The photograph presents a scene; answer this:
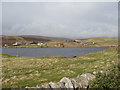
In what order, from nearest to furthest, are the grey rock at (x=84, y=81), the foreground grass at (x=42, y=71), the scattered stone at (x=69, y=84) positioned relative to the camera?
the scattered stone at (x=69, y=84) → the grey rock at (x=84, y=81) → the foreground grass at (x=42, y=71)

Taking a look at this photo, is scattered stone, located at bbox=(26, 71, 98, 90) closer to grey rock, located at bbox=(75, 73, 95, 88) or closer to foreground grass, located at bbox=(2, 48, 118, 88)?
grey rock, located at bbox=(75, 73, 95, 88)

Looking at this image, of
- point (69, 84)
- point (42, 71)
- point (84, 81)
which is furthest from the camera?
point (42, 71)

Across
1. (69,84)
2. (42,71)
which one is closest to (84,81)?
(69,84)

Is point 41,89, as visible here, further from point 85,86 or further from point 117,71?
point 117,71

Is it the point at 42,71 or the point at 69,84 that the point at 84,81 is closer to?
the point at 69,84

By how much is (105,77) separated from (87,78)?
52.1 inches

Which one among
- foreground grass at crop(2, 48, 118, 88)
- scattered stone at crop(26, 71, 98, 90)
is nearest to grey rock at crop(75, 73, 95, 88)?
scattered stone at crop(26, 71, 98, 90)

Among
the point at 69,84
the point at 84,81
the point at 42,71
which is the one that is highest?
the point at 69,84

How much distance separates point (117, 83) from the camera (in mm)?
9508

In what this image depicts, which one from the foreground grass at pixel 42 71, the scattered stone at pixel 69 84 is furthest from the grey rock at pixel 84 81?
the foreground grass at pixel 42 71

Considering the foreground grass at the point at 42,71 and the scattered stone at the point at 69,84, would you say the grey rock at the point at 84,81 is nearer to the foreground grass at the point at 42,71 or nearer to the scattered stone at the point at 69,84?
the scattered stone at the point at 69,84

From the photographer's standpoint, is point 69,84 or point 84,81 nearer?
point 69,84

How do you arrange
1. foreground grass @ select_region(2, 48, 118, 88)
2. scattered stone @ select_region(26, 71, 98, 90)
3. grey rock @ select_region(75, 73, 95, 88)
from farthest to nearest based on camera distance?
foreground grass @ select_region(2, 48, 118, 88), grey rock @ select_region(75, 73, 95, 88), scattered stone @ select_region(26, 71, 98, 90)

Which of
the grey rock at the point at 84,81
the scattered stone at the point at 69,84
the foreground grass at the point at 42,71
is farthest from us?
the foreground grass at the point at 42,71
